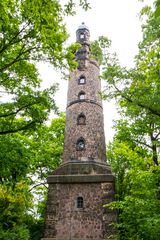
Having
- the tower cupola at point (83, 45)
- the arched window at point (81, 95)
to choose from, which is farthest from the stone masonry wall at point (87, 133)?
the tower cupola at point (83, 45)

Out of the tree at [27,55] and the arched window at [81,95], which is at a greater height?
the arched window at [81,95]

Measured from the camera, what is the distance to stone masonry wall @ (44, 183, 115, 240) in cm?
1028

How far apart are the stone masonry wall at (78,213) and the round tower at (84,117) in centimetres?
177

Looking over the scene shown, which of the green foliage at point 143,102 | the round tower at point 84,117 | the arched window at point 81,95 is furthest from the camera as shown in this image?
the arched window at point 81,95

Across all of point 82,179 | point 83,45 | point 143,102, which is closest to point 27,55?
point 143,102

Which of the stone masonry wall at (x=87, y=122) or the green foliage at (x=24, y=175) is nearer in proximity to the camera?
the green foliage at (x=24, y=175)

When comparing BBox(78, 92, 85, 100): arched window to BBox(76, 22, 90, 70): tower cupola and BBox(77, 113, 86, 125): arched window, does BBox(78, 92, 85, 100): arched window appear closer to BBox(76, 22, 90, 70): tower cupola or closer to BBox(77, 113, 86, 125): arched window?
BBox(77, 113, 86, 125): arched window

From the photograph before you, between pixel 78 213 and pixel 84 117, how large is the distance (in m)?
5.45

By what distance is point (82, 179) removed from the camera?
11.5m

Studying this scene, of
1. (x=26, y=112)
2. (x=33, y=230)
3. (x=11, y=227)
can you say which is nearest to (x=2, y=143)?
(x=26, y=112)

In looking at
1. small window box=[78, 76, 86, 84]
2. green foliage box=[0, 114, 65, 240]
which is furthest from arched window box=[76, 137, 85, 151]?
small window box=[78, 76, 86, 84]

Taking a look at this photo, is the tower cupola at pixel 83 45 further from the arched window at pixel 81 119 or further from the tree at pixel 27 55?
the tree at pixel 27 55

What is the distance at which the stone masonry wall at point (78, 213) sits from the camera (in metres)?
10.3

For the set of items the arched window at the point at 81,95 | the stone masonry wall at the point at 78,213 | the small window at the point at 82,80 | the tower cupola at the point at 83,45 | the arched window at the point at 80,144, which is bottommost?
the stone masonry wall at the point at 78,213
